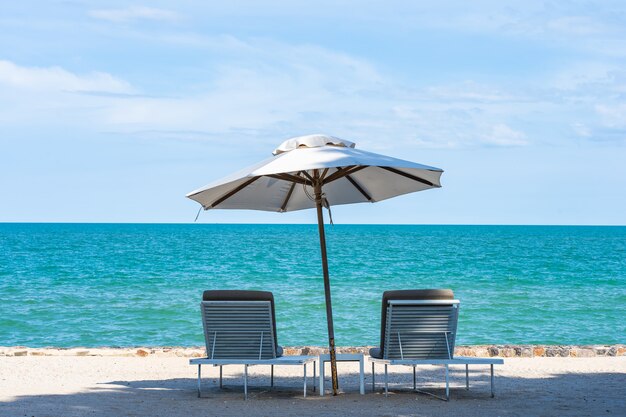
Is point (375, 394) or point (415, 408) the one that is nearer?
point (415, 408)

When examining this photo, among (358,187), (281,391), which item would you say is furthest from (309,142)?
(281,391)

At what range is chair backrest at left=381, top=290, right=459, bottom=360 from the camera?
6484 millimetres

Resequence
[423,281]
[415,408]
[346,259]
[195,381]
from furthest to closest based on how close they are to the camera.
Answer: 1. [346,259]
2. [423,281]
3. [195,381]
4. [415,408]

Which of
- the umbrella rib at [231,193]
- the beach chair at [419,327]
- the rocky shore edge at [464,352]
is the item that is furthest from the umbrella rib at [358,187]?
the rocky shore edge at [464,352]

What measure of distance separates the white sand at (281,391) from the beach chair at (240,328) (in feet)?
1.08

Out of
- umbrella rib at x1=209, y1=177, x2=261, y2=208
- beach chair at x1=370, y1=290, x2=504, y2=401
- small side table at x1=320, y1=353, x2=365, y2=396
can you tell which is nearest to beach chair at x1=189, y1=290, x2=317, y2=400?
small side table at x1=320, y1=353, x2=365, y2=396

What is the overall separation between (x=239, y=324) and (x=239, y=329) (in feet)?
0.13

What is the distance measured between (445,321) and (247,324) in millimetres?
1523

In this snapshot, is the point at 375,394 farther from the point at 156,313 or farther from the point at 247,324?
the point at 156,313

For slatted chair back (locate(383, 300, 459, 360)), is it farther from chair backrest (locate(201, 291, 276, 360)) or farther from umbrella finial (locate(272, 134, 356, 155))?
umbrella finial (locate(272, 134, 356, 155))

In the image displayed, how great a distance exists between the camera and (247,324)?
657 cm

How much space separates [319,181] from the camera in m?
6.89

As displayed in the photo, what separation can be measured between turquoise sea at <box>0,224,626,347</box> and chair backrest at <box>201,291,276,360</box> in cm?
811

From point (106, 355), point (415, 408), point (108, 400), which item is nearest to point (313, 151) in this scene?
point (415, 408)
